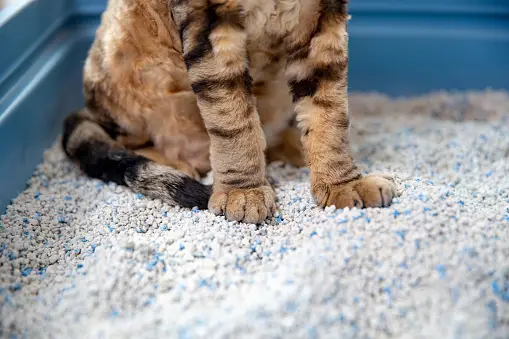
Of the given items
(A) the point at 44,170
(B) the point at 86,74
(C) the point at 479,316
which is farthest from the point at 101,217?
(C) the point at 479,316

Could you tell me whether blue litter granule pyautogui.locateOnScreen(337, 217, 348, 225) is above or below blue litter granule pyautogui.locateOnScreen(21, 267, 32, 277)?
above

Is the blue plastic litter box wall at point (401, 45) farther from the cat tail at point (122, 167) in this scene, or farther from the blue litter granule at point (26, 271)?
the blue litter granule at point (26, 271)

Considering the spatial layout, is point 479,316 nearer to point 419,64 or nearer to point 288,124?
point 288,124

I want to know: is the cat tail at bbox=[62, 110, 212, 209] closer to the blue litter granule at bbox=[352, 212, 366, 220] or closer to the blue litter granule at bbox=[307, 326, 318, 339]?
the blue litter granule at bbox=[352, 212, 366, 220]

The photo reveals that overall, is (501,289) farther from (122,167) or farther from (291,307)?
(122,167)

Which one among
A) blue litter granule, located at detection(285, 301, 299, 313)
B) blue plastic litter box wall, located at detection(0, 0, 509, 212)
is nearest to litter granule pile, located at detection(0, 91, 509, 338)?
blue litter granule, located at detection(285, 301, 299, 313)
